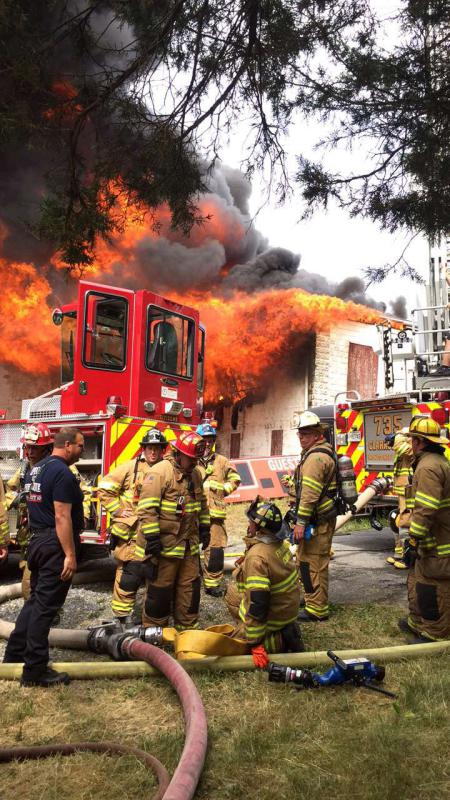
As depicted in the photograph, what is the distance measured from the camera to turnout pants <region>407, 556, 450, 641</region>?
4.09 m

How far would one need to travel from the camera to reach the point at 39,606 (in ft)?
12.0

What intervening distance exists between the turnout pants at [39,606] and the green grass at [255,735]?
0.20 meters

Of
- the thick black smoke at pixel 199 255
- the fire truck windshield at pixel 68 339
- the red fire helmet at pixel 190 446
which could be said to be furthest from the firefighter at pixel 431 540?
the thick black smoke at pixel 199 255

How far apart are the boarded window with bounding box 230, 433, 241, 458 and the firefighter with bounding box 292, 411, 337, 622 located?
46.4 feet

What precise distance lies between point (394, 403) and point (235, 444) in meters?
11.9

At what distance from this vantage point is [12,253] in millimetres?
15133

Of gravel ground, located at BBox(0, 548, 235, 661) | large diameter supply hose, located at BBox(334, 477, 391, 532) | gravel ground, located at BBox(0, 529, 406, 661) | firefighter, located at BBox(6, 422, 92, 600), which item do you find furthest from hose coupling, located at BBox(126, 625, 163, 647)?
large diameter supply hose, located at BBox(334, 477, 391, 532)

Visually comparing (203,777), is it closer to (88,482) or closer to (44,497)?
(44,497)

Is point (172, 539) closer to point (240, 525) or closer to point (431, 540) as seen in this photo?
point (431, 540)

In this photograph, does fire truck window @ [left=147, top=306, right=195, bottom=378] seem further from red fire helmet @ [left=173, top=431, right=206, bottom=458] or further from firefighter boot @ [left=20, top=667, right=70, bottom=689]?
firefighter boot @ [left=20, top=667, right=70, bottom=689]

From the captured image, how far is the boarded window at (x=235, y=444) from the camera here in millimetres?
19406

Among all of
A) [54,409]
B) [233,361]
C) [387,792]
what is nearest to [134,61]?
[54,409]

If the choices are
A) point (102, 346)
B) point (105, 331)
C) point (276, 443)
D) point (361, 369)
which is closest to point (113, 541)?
point (102, 346)

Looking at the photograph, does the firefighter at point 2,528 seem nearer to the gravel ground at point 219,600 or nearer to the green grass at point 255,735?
the gravel ground at point 219,600
